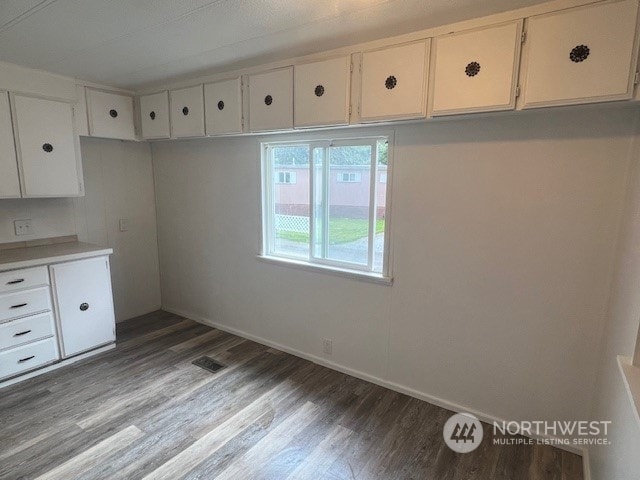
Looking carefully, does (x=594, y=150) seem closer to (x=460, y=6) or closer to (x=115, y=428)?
(x=460, y=6)

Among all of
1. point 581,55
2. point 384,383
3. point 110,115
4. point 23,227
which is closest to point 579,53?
point 581,55

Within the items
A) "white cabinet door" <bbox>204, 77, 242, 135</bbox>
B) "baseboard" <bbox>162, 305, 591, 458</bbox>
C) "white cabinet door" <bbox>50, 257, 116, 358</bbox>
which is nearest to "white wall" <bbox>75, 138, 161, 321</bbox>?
"white cabinet door" <bbox>50, 257, 116, 358</bbox>

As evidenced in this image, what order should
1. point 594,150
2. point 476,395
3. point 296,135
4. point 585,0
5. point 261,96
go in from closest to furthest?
point 585,0
point 594,150
point 476,395
point 261,96
point 296,135

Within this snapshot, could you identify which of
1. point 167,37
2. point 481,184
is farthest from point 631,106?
point 167,37

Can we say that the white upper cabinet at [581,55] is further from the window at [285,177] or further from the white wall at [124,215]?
the white wall at [124,215]

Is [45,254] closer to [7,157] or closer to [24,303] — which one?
[24,303]

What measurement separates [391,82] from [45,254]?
2.89m

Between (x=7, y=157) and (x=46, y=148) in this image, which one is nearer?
(x=7, y=157)

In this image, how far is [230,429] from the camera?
6.88ft

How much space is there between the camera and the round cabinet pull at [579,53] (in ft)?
4.90

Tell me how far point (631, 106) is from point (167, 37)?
2498 mm

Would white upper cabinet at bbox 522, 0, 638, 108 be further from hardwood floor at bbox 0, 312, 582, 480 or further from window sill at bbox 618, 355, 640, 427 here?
hardwood floor at bbox 0, 312, 582, 480

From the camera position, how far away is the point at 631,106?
1599 mm

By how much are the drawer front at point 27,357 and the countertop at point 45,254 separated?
2.08ft
